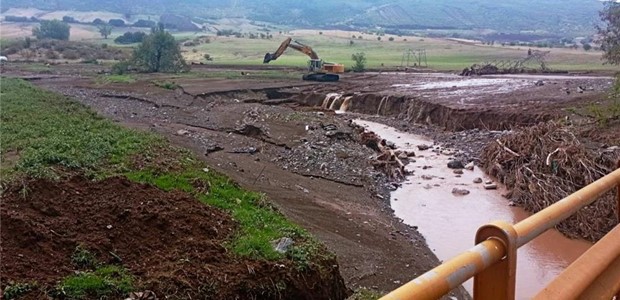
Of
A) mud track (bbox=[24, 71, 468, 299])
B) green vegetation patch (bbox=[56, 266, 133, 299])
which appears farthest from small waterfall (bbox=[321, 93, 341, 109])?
green vegetation patch (bbox=[56, 266, 133, 299])

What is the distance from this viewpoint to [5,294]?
19.3 feet

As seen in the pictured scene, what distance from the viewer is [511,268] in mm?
2367

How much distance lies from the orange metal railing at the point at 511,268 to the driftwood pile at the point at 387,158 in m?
15.8

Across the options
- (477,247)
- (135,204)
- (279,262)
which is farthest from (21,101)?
(477,247)

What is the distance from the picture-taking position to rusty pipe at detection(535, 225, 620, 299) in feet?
8.45

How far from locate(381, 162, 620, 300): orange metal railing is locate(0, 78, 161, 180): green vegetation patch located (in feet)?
29.0

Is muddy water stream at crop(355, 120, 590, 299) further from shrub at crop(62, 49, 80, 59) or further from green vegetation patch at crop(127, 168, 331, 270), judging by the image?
shrub at crop(62, 49, 80, 59)

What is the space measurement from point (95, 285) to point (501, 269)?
5.21 metres

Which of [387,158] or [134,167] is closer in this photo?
[134,167]

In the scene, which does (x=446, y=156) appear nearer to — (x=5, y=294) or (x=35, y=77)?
(x=5, y=294)

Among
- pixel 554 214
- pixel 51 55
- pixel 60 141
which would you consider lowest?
pixel 51 55

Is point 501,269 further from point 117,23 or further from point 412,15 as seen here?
point 412,15

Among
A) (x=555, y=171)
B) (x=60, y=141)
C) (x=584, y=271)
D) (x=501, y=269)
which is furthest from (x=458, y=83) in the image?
(x=501, y=269)

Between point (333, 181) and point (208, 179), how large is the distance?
246 inches
